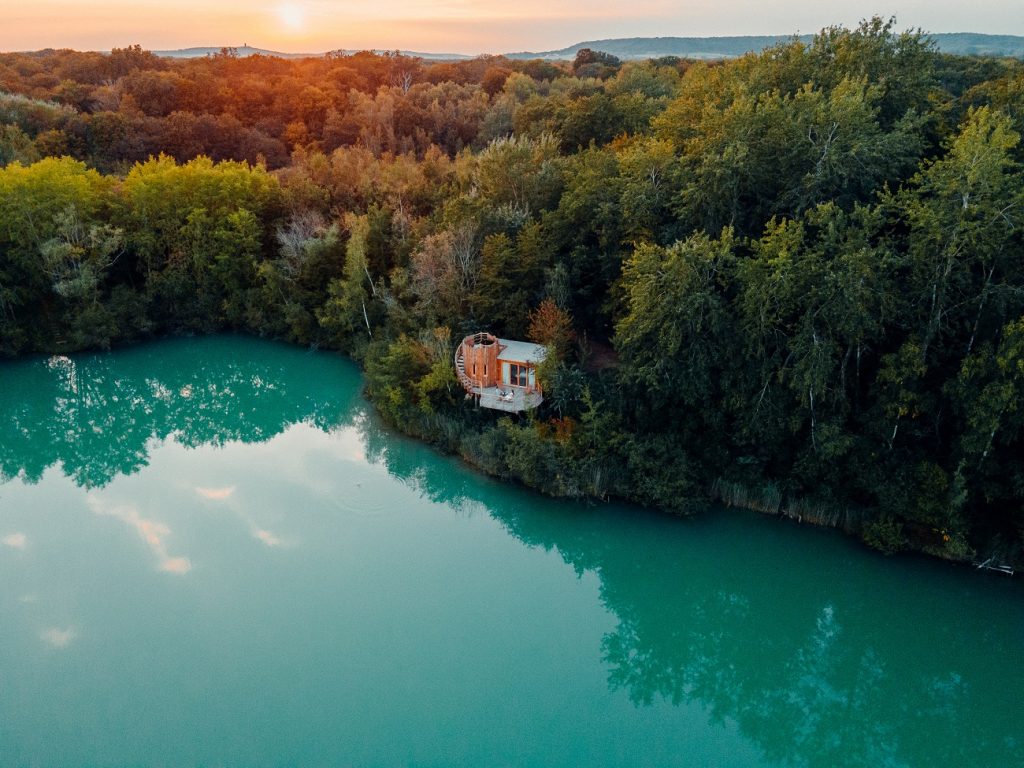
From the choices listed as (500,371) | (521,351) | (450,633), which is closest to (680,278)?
(521,351)

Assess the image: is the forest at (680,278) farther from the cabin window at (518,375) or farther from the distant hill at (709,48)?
the distant hill at (709,48)

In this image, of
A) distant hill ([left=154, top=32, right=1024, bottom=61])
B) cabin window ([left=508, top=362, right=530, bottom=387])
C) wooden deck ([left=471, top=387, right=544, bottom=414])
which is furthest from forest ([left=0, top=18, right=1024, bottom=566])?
distant hill ([left=154, top=32, right=1024, bottom=61])

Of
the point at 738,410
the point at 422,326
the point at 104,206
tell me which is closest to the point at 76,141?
the point at 104,206

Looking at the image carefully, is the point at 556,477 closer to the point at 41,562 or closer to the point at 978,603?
the point at 978,603

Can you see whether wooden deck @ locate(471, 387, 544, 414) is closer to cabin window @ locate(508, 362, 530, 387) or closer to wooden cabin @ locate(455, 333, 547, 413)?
wooden cabin @ locate(455, 333, 547, 413)

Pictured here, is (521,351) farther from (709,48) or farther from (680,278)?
(709,48)

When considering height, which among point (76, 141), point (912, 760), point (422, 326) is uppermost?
point (76, 141)

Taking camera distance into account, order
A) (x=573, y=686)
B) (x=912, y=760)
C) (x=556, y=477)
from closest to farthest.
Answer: (x=912, y=760) → (x=573, y=686) → (x=556, y=477)
